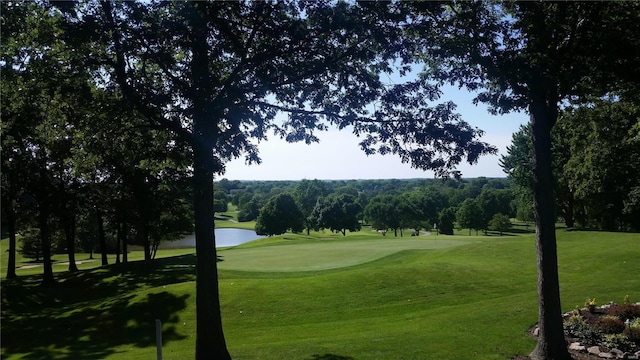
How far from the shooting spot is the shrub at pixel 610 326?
11594 millimetres

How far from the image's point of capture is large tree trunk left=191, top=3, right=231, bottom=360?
9.25 metres

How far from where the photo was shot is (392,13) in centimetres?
956

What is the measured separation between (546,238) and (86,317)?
57.6ft

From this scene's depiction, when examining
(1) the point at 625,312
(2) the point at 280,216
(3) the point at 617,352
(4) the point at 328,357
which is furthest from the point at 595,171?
(2) the point at 280,216

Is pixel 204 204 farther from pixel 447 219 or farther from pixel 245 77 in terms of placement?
pixel 447 219

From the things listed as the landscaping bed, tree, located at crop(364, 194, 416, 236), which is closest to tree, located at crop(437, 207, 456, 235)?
tree, located at crop(364, 194, 416, 236)

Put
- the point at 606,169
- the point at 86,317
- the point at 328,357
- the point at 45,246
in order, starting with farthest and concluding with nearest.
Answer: the point at 606,169, the point at 45,246, the point at 86,317, the point at 328,357

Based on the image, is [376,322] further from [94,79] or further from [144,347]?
[94,79]

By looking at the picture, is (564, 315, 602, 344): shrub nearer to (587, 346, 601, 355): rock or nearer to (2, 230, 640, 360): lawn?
Result: (587, 346, 601, 355): rock

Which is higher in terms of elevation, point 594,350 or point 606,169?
point 606,169

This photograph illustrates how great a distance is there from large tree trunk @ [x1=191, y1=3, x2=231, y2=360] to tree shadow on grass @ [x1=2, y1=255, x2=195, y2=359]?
5287 millimetres

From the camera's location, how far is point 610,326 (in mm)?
11602

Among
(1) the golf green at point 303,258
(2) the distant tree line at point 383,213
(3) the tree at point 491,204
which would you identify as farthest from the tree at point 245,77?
(3) the tree at point 491,204

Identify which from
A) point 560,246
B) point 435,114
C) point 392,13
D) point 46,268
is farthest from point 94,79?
point 560,246
